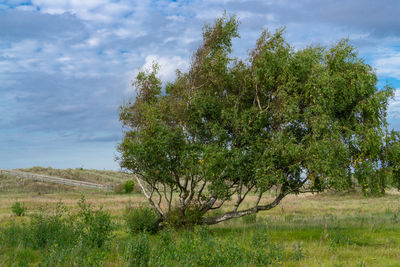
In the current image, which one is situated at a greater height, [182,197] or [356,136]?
[356,136]

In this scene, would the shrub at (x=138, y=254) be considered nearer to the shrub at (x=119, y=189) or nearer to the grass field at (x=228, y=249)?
the grass field at (x=228, y=249)

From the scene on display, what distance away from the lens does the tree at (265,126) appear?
17.4 meters

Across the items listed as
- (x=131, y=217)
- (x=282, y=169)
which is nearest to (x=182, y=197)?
(x=131, y=217)

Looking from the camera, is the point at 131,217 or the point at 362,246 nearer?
the point at 362,246

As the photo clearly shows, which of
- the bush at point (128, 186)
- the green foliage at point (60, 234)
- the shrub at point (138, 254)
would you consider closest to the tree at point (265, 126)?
the green foliage at point (60, 234)

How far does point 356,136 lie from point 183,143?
8.49 meters

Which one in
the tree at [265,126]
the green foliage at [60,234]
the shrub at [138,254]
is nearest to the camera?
the shrub at [138,254]

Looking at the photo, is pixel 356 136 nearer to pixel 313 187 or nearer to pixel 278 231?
pixel 313 187

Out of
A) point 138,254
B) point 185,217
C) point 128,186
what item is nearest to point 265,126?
point 185,217

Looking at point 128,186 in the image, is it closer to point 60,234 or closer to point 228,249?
point 60,234

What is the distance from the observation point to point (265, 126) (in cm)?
1917

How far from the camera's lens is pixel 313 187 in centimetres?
1830

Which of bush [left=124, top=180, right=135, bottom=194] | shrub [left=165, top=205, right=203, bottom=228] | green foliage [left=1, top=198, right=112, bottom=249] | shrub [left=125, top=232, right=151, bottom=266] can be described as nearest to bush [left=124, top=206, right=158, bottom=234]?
shrub [left=165, top=205, right=203, bottom=228]

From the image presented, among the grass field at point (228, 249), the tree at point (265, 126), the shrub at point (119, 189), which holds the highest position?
the tree at point (265, 126)
